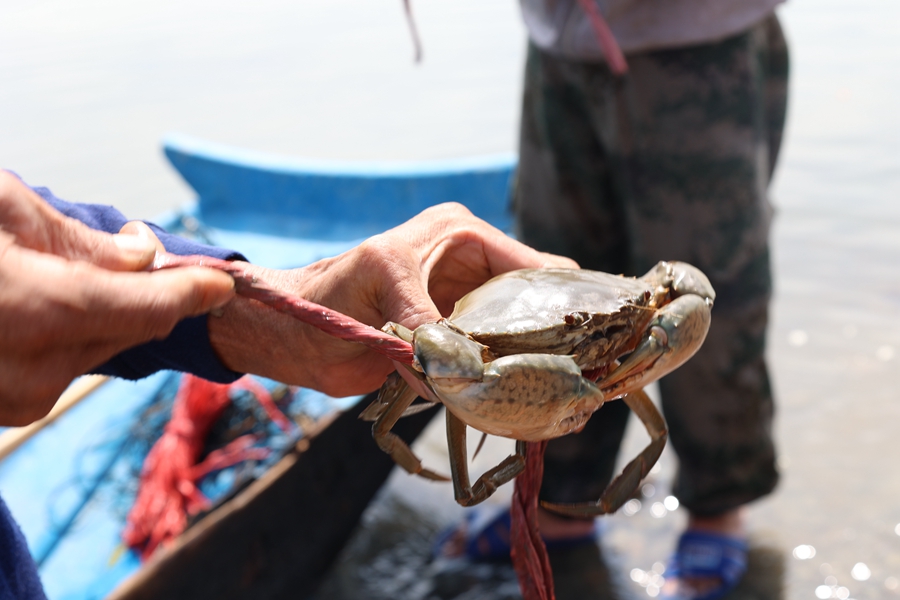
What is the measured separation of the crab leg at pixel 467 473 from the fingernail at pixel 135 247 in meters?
0.58

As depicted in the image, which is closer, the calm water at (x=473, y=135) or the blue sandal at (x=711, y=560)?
the blue sandal at (x=711, y=560)

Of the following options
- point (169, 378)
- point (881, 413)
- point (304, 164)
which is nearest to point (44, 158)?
point (304, 164)

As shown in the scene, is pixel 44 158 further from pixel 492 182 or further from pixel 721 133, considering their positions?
pixel 721 133

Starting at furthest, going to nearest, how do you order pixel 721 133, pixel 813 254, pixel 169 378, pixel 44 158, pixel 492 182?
pixel 44 158
pixel 813 254
pixel 492 182
pixel 169 378
pixel 721 133

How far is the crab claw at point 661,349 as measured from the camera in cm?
133

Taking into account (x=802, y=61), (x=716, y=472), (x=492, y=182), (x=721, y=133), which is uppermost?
(x=721, y=133)

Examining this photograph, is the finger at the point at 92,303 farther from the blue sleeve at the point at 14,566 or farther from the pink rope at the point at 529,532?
the pink rope at the point at 529,532

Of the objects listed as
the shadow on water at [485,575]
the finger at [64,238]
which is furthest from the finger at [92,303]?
the shadow on water at [485,575]

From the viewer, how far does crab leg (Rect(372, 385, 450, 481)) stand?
4.95ft

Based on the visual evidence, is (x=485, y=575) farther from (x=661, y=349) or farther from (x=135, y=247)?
(x=135, y=247)

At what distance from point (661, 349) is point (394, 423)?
1.76 ft

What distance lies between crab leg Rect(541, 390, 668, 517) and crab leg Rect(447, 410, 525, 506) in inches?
4.6

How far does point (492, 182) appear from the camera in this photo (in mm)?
4465

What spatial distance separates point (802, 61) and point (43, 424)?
8.61 metres
